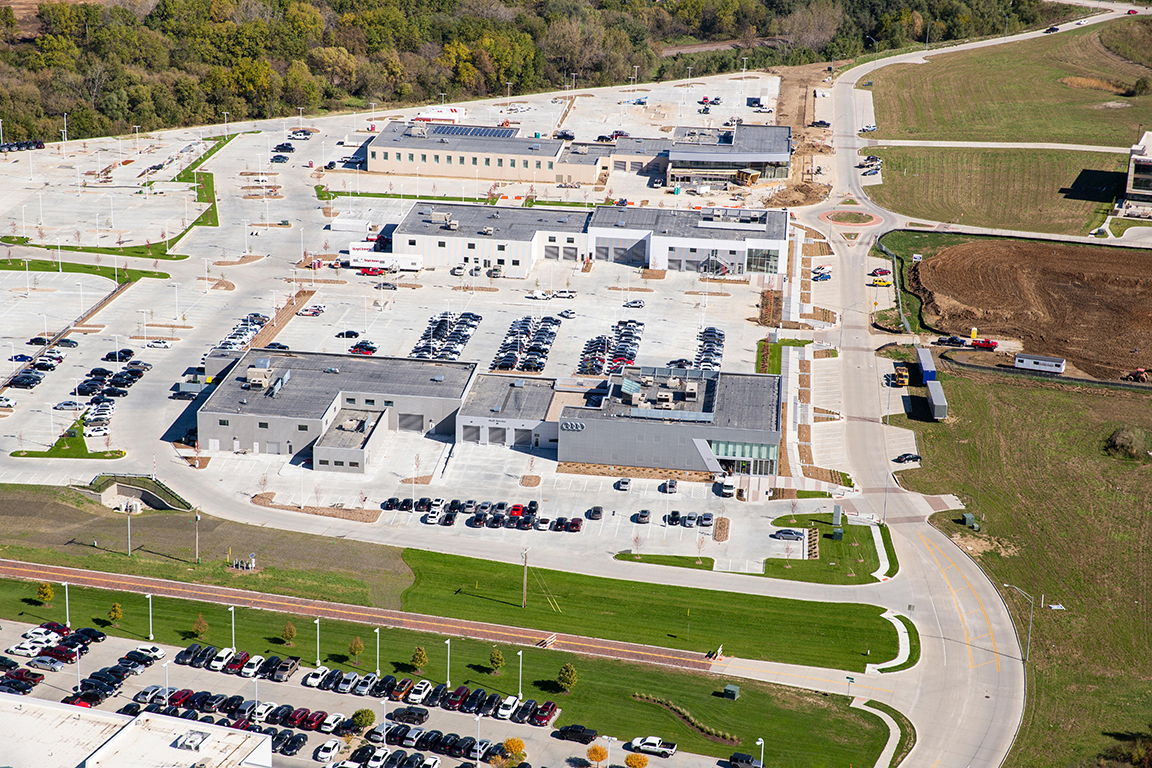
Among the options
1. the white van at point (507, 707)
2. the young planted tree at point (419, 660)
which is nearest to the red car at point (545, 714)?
the white van at point (507, 707)

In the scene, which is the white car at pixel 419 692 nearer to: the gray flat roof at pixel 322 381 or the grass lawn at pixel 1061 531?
the grass lawn at pixel 1061 531

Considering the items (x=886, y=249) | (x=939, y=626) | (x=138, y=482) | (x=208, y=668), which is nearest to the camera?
(x=208, y=668)

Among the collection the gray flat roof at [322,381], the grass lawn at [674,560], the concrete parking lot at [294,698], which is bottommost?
the concrete parking lot at [294,698]

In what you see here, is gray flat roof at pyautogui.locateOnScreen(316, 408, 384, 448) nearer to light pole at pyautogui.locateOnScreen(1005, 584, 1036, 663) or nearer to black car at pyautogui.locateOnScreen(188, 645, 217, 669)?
black car at pyautogui.locateOnScreen(188, 645, 217, 669)

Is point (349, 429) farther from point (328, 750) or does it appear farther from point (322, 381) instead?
point (328, 750)

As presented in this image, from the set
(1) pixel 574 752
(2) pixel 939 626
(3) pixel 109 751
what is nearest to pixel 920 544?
(2) pixel 939 626

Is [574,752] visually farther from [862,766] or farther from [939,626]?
[939,626]
